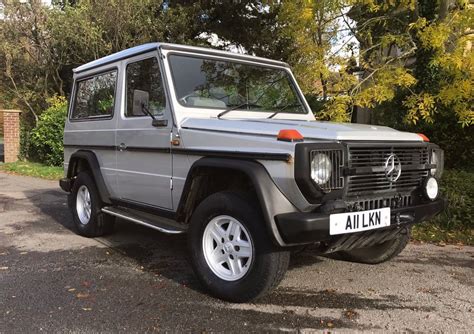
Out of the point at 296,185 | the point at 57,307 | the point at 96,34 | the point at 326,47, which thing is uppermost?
the point at 96,34

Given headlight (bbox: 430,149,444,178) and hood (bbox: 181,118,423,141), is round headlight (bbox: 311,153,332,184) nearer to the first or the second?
hood (bbox: 181,118,423,141)

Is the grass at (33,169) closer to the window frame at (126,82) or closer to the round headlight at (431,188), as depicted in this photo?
the window frame at (126,82)

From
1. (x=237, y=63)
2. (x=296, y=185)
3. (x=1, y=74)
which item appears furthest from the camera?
(x=1, y=74)

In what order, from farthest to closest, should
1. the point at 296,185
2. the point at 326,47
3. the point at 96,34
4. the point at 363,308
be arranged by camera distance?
the point at 96,34 → the point at 326,47 → the point at 363,308 → the point at 296,185

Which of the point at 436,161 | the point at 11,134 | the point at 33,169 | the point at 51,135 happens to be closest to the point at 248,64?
the point at 436,161

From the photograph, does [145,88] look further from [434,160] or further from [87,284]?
[434,160]

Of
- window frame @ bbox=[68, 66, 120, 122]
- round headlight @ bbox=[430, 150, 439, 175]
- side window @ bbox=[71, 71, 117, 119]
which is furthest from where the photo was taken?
side window @ bbox=[71, 71, 117, 119]

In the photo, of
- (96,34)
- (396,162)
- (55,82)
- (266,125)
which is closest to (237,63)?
(266,125)

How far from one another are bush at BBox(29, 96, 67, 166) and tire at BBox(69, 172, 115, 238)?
9069mm

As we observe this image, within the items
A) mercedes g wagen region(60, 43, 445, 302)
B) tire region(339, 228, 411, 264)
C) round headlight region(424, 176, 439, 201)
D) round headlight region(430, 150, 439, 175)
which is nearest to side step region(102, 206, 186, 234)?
mercedes g wagen region(60, 43, 445, 302)

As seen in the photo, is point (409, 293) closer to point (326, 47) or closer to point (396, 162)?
point (396, 162)

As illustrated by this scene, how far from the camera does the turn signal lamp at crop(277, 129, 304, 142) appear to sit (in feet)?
10.8

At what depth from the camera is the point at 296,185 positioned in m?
3.26

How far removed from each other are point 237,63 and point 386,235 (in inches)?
92.6
